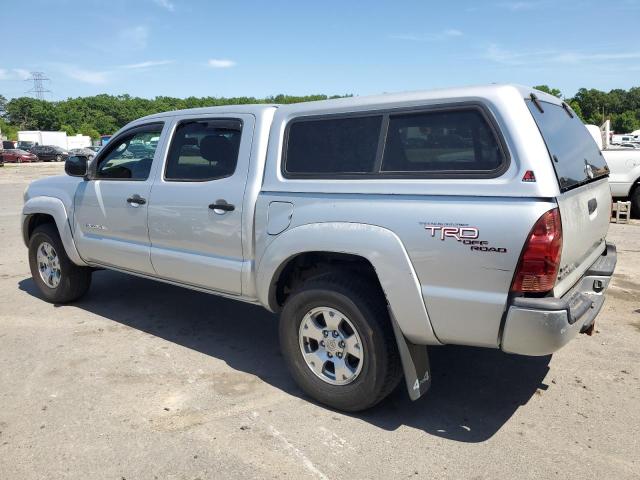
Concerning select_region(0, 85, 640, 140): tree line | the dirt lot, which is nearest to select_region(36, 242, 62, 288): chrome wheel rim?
Result: the dirt lot

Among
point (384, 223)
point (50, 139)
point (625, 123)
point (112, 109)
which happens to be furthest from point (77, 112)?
point (384, 223)

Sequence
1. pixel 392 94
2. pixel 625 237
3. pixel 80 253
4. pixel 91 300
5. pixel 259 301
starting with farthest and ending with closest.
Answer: pixel 625 237
pixel 91 300
pixel 80 253
pixel 259 301
pixel 392 94

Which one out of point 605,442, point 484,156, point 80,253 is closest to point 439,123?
point 484,156

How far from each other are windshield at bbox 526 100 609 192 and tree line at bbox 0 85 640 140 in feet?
289

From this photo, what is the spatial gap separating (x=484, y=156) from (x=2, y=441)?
3190mm

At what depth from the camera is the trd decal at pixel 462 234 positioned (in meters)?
2.79

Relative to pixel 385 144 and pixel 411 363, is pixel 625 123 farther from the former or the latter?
pixel 411 363

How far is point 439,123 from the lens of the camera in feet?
10.3

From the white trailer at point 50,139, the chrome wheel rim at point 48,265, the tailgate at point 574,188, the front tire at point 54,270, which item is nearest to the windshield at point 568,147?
the tailgate at point 574,188

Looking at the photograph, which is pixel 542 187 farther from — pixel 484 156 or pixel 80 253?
pixel 80 253

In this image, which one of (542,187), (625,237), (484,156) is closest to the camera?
(542,187)

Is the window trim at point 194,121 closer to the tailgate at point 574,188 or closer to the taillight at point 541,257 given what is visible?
the tailgate at point 574,188

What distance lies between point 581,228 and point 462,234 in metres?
0.82

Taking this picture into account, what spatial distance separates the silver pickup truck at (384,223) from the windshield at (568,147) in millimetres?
20
